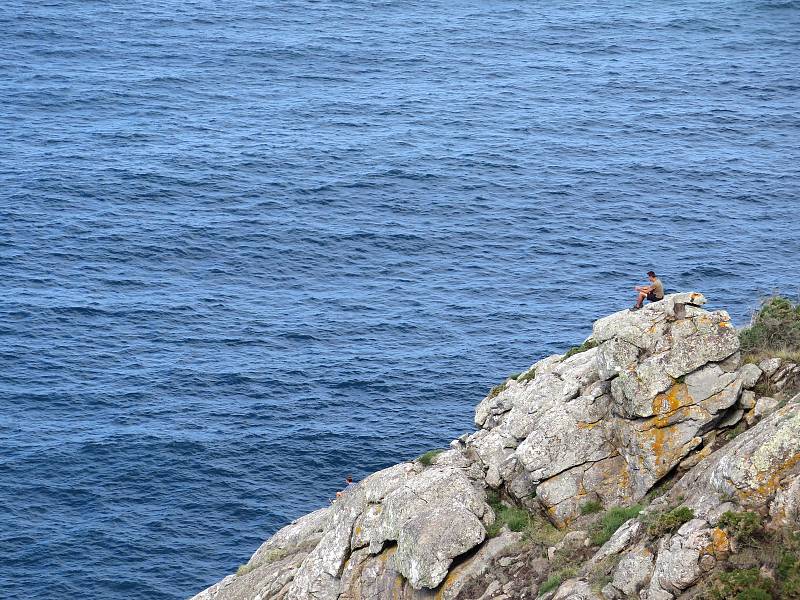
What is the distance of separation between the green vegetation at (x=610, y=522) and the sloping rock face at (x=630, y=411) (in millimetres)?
1114

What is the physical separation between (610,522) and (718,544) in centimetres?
613

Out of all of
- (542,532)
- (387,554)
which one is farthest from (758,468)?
(387,554)

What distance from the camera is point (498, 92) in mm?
186250

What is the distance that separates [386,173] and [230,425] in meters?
63.6

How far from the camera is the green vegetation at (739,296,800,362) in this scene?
39.4 metres

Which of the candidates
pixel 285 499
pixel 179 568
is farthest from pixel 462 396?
pixel 179 568

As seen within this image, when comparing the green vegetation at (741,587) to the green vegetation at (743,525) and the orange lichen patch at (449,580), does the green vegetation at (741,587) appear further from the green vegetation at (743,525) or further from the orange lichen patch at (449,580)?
the orange lichen patch at (449,580)

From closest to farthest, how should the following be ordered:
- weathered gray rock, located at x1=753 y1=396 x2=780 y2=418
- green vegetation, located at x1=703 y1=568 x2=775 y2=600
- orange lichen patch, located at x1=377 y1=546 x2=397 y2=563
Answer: green vegetation, located at x1=703 y1=568 x2=775 y2=600 < weathered gray rock, located at x1=753 y1=396 x2=780 y2=418 < orange lichen patch, located at x1=377 y1=546 x2=397 y2=563

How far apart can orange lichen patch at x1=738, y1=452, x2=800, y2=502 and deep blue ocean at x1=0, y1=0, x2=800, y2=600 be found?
55869mm

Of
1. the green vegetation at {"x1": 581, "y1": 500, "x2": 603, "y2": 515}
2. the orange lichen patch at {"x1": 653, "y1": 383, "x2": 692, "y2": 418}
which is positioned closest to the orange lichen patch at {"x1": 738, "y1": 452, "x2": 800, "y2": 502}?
the orange lichen patch at {"x1": 653, "y1": 383, "x2": 692, "y2": 418}

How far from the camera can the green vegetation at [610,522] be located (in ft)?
121

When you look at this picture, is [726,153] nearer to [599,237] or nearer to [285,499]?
[599,237]

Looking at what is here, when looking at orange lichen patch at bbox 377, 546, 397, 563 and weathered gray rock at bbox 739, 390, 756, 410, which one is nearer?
weathered gray rock at bbox 739, 390, 756, 410

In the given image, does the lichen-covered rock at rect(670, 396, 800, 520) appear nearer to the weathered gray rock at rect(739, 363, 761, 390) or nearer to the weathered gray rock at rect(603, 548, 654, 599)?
the weathered gray rock at rect(603, 548, 654, 599)
